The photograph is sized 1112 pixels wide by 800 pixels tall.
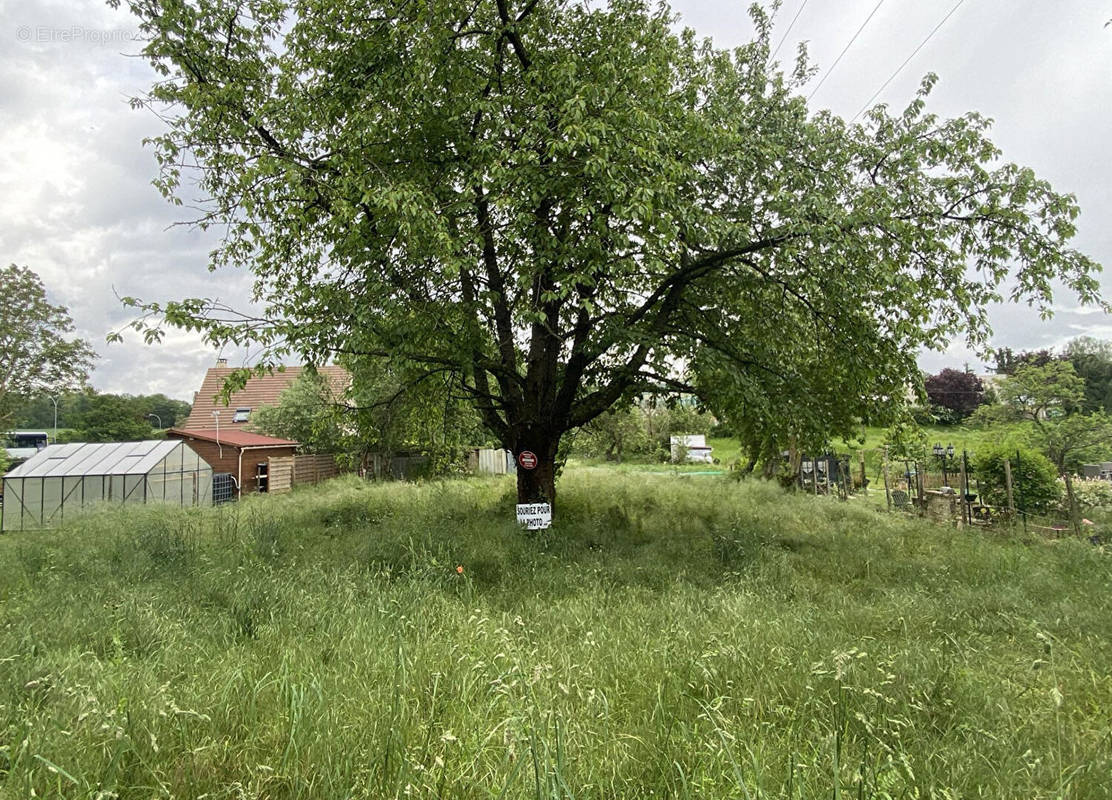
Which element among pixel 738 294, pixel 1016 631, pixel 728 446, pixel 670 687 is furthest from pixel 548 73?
pixel 728 446

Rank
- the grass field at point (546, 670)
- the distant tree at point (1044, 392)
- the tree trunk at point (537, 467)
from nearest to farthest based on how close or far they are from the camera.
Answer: the grass field at point (546, 670)
the tree trunk at point (537, 467)
the distant tree at point (1044, 392)

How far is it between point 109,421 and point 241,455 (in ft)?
169

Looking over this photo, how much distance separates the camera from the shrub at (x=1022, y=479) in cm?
1145

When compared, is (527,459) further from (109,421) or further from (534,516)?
(109,421)

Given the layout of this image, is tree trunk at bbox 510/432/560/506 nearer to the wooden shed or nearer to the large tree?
the large tree

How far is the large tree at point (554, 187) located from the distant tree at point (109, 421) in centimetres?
6084

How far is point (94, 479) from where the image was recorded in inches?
649

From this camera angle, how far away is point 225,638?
12.8 feet

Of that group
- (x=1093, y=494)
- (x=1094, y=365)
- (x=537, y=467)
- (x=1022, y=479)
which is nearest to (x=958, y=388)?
(x=1094, y=365)

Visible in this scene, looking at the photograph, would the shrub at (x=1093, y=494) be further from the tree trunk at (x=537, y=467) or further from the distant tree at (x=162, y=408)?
the distant tree at (x=162, y=408)

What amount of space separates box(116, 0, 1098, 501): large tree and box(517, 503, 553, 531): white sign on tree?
2.34 metres

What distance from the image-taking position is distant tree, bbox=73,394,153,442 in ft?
181

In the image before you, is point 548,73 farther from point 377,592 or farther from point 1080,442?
point 1080,442

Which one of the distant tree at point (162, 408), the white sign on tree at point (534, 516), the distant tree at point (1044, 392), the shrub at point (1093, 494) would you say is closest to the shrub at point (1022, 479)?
the shrub at point (1093, 494)
